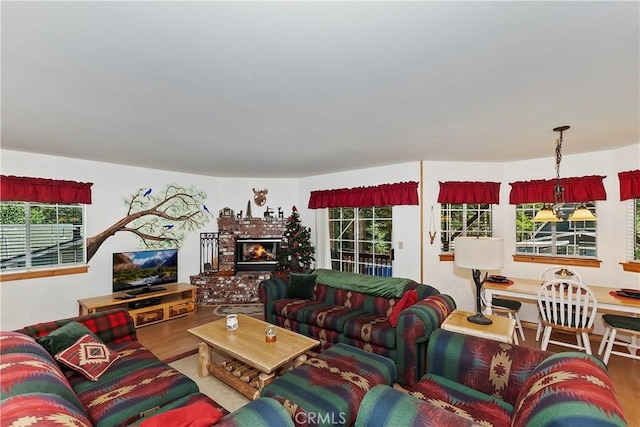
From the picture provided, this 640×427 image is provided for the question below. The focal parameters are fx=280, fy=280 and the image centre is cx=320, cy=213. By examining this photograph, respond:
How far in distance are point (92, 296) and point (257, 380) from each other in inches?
132

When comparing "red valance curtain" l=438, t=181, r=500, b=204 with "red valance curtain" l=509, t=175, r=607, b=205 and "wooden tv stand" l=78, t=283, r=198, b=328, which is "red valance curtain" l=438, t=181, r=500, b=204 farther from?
"wooden tv stand" l=78, t=283, r=198, b=328

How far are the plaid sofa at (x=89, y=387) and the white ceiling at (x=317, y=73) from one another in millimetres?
1655

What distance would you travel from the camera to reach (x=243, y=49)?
4.97 ft

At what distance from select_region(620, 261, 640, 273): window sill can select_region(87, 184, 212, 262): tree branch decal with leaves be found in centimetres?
652

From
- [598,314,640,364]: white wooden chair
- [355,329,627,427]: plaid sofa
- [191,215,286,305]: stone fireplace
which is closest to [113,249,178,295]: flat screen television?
[191,215,286,305]: stone fireplace

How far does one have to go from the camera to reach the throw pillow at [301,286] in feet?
13.4

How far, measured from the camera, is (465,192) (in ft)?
14.5

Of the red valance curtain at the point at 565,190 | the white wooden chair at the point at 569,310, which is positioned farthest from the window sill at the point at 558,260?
the white wooden chair at the point at 569,310

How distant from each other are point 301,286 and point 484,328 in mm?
2396

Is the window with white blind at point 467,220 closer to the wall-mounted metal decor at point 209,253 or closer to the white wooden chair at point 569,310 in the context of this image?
the white wooden chair at point 569,310

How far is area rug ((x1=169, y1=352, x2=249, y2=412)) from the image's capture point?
2463mm

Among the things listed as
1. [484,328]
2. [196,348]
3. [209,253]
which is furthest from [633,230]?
[209,253]

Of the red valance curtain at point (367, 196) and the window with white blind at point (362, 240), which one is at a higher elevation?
the red valance curtain at point (367, 196)

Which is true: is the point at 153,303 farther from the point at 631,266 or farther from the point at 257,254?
the point at 631,266
